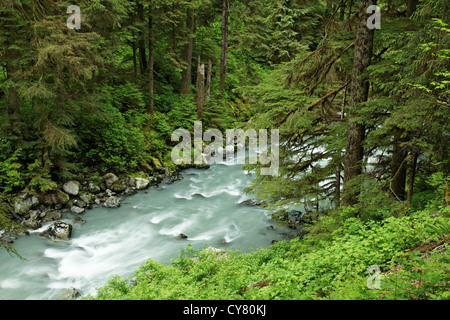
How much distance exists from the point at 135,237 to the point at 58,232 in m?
2.51

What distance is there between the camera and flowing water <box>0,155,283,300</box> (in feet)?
26.5

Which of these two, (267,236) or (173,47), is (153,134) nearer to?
(173,47)

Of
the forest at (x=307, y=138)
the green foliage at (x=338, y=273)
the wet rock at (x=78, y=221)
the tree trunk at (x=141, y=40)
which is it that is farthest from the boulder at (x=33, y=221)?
the tree trunk at (x=141, y=40)

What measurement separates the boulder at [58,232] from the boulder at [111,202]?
2.17m

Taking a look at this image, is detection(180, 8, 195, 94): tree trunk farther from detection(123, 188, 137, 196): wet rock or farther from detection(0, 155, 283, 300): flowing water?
detection(123, 188, 137, 196): wet rock

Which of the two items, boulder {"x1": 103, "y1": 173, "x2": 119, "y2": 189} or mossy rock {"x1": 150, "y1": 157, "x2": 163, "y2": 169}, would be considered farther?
mossy rock {"x1": 150, "y1": 157, "x2": 163, "y2": 169}

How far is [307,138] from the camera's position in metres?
8.65

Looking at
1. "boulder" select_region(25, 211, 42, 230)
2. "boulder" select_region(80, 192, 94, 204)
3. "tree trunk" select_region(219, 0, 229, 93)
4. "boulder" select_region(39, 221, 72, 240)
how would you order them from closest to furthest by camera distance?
1. "boulder" select_region(39, 221, 72, 240)
2. "boulder" select_region(25, 211, 42, 230)
3. "boulder" select_region(80, 192, 94, 204)
4. "tree trunk" select_region(219, 0, 229, 93)

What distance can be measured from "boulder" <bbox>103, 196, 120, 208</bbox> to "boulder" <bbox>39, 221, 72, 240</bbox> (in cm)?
217

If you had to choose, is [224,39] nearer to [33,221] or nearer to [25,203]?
[25,203]

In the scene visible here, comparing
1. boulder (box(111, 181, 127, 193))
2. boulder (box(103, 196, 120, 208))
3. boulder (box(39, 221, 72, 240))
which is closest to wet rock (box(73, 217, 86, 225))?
boulder (box(39, 221, 72, 240))

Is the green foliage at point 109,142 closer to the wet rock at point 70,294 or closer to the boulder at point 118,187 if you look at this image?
the boulder at point 118,187

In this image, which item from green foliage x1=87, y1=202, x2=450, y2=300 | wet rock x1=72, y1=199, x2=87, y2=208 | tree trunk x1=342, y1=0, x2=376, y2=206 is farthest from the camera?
wet rock x1=72, y1=199, x2=87, y2=208

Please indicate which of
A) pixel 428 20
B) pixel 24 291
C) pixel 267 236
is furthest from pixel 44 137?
pixel 428 20
